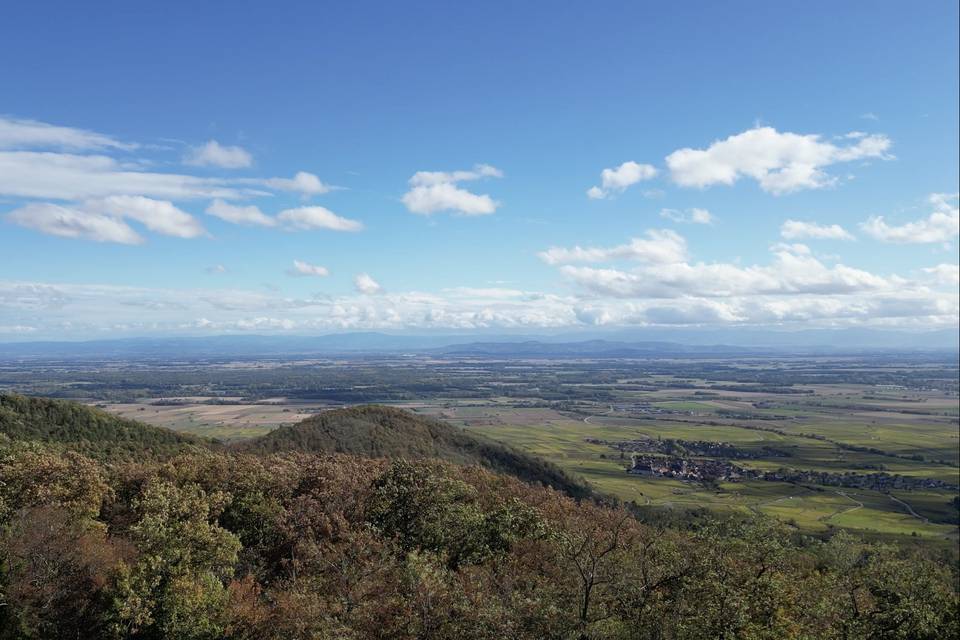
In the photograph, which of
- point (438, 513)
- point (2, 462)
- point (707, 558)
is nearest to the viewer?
point (707, 558)

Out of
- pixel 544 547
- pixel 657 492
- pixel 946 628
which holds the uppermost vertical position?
pixel 544 547

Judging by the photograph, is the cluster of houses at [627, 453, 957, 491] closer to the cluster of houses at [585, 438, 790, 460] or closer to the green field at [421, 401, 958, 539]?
the green field at [421, 401, 958, 539]

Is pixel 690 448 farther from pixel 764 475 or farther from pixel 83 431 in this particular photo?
pixel 83 431

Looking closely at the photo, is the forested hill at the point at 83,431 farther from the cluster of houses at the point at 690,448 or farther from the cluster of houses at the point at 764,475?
the cluster of houses at the point at 690,448

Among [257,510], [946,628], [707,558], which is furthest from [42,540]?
[946,628]

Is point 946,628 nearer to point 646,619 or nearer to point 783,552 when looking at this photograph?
point 783,552

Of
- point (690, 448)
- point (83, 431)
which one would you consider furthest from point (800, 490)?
point (83, 431)

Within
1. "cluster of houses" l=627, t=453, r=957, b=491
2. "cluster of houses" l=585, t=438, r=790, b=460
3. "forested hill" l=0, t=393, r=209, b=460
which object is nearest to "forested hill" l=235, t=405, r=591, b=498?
"forested hill" l=0, t=393, r=209, b=460
